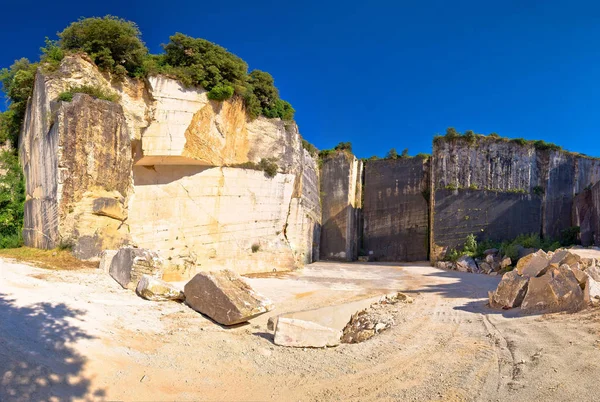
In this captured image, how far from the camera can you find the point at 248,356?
17.1 feet

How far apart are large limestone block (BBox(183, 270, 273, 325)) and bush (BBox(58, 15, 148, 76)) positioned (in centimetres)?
886

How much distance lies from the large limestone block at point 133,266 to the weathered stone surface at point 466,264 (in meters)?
15.5

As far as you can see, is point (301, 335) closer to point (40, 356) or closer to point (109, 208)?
point (40, 356)

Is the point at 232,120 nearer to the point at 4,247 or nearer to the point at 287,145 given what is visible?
the point at 287,145

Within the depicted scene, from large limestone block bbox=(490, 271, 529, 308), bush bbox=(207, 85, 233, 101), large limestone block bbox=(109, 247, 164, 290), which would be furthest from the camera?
bush bbox=(207, 85, 233, 101)

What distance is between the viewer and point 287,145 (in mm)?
17234

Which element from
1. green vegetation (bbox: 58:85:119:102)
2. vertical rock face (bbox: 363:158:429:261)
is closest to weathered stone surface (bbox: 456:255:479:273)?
vertical rock face (bbox: 363:158:429:261)

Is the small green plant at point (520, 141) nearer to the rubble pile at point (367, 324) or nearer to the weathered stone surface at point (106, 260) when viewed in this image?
the rubble pile at point (367, 324)

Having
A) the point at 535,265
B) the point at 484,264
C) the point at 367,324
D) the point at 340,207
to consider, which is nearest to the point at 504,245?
the point at 484,264

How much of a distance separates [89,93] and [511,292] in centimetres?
1183

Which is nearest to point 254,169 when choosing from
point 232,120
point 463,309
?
point 232,120

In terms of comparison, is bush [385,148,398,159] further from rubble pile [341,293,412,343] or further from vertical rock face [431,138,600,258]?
rubble pile [341,293,412,343]

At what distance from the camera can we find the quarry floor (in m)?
3.88

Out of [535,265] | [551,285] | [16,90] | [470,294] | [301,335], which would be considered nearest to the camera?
[301,335]
